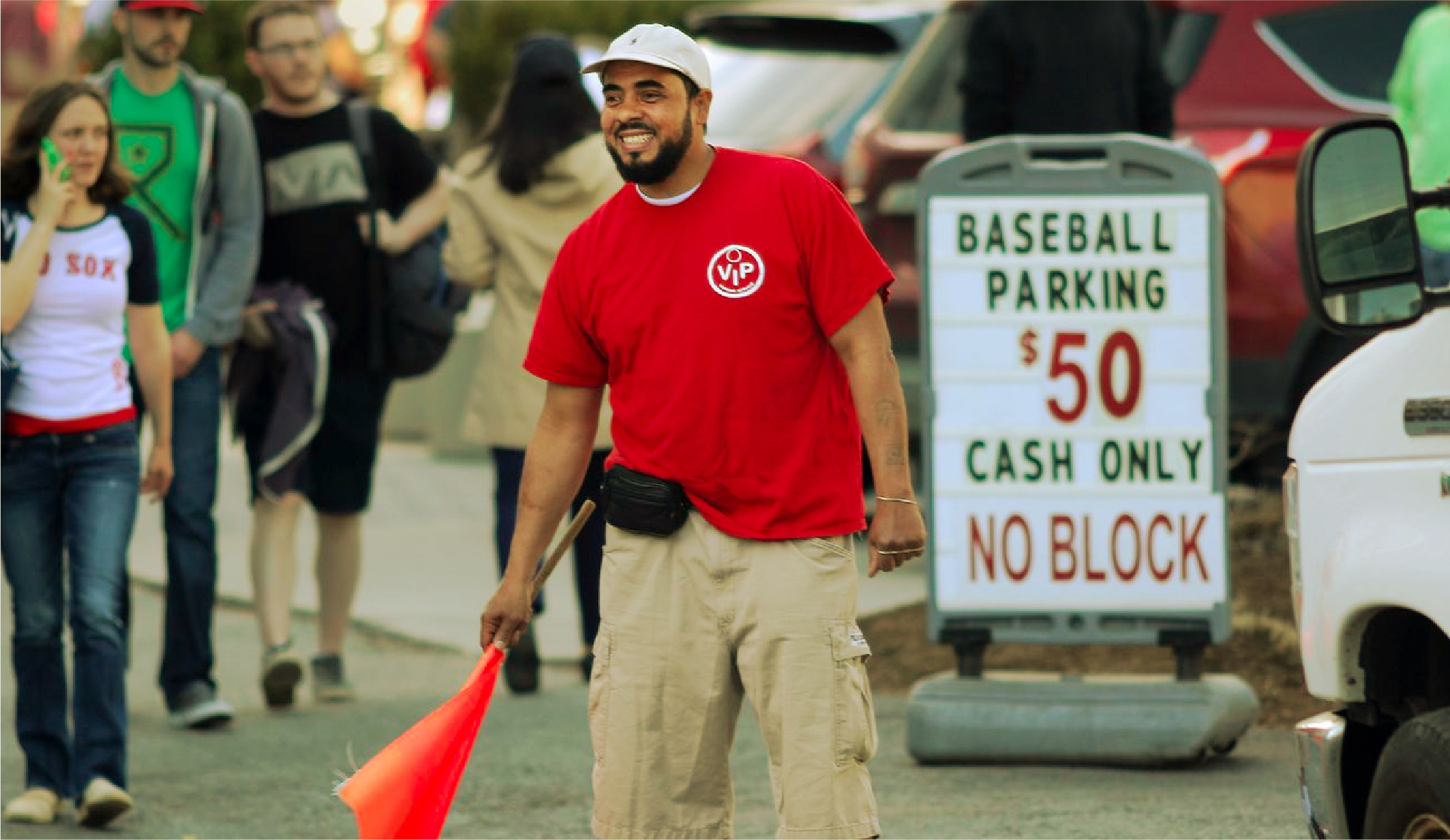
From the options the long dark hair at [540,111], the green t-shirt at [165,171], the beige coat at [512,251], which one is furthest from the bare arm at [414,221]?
the green t-shirt at [165,171]

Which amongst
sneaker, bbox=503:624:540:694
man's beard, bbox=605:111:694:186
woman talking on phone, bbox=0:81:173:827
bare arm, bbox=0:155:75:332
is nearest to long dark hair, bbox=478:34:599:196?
sneaker, bbox=503:624:540:694

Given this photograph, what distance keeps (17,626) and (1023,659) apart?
319 centimetres

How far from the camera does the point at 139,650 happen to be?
28.6 feet

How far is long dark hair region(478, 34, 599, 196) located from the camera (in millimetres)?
7359

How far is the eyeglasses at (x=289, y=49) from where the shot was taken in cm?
744

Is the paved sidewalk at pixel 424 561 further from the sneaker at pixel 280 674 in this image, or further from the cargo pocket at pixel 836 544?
the cargo pocket at pixel 836 544

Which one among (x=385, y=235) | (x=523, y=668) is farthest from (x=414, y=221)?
(x=523, y=668)

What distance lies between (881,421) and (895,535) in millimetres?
207

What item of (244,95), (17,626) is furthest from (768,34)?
(244,95)

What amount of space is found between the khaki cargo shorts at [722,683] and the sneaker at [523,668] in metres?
3.18

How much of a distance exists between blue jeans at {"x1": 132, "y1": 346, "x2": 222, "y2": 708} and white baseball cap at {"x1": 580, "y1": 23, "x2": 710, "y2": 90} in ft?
10.3

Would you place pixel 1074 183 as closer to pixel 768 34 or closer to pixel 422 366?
pixel 422 366

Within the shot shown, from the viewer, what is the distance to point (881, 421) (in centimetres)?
429

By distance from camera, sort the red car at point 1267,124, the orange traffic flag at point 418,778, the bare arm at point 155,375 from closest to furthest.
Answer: the orange traffic flag at point 418,778
the bare arm at point 155,375
the red car at point 1267,124
